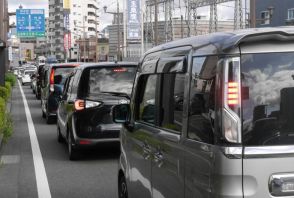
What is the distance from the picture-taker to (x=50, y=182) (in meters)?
8.27

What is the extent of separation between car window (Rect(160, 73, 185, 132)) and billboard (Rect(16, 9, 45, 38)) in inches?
1950

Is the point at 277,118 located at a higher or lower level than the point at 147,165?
higher

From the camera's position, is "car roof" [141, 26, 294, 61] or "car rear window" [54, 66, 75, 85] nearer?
"car roof" [141, 26, 294, 61]

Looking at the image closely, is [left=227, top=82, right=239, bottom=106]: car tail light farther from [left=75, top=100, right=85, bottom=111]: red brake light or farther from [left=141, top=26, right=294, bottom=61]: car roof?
[left=75, top=100, right=85, bottom=111]: red brake light

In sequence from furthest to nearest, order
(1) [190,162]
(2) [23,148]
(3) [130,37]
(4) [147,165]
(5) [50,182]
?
(3) [130,37] → (2) [23,148] → (5) [50,182] → (4) [147,165] → (1) [190,162]

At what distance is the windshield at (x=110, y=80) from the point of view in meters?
9.87

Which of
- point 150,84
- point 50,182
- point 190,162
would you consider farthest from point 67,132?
point 190,162

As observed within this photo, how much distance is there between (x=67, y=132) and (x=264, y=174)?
7.92 metres

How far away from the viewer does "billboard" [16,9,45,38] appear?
172 ft

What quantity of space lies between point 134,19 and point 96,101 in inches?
1257

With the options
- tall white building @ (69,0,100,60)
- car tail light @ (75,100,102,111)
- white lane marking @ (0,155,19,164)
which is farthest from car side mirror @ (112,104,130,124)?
tall white building @ (69,0,100,60)

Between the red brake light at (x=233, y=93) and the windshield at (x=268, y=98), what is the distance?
40 mm

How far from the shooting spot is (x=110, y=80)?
32.6 feet

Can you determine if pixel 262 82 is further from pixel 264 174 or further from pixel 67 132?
pixel 67 132
